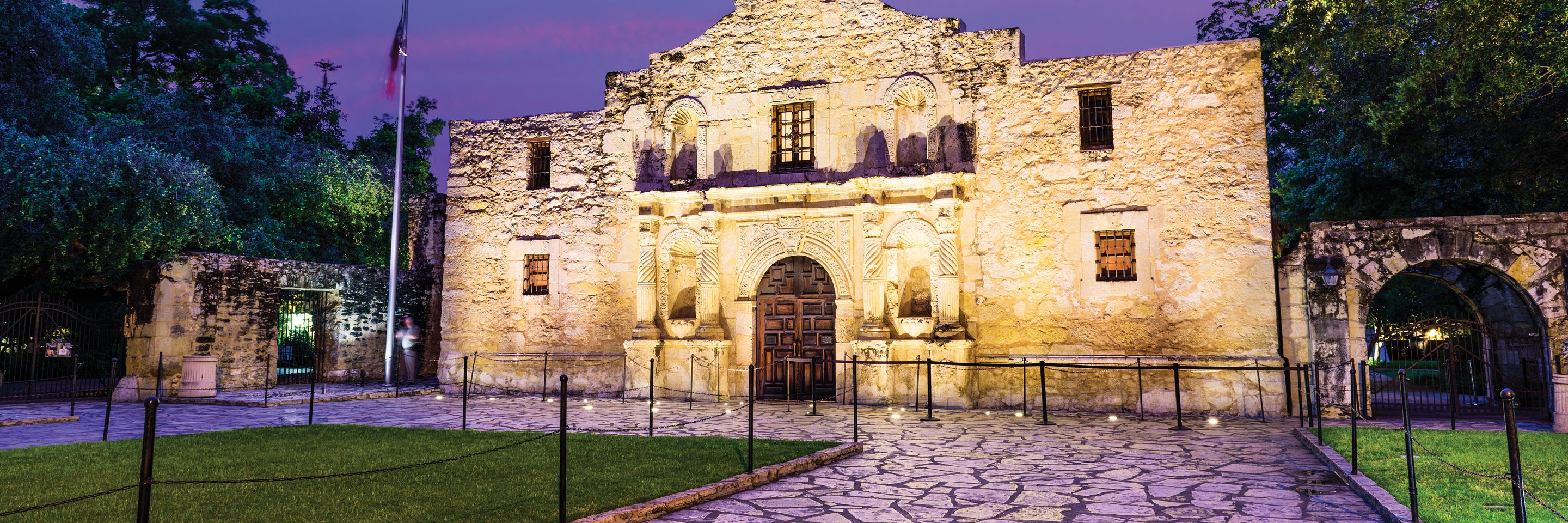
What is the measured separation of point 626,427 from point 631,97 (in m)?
8.12

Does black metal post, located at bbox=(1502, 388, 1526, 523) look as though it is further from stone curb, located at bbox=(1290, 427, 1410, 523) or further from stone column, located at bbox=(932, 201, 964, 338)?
stone column, located at bbox=(932, 201, 964, 338)

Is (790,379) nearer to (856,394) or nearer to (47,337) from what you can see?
(856,394)

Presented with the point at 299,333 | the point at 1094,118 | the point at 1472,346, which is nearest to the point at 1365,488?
the point at 1094,118

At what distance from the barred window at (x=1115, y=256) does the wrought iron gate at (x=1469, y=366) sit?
3.45 meters

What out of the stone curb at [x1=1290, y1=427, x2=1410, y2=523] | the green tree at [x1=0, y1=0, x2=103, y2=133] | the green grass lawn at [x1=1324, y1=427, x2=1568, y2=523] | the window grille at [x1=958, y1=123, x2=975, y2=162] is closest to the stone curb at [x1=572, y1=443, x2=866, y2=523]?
the stone curb at [x1=1290, y1=427, x2=1410, y2=523]

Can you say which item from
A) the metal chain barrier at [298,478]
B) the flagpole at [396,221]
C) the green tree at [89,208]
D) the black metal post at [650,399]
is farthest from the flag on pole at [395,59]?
the metal chain barrier at [298,478]

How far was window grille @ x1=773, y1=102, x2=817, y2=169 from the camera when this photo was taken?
16109 millimetres

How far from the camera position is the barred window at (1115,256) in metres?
14.1

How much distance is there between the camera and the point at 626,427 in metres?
11.4

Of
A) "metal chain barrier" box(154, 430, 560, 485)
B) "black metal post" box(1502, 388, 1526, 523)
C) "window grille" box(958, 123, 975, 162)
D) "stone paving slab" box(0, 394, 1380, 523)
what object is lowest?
"stone paving slab" box(0, 394, 1380, 523)

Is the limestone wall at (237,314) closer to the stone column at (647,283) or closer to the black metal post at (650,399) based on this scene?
the stone column at (647,283)

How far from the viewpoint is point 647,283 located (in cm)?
1634

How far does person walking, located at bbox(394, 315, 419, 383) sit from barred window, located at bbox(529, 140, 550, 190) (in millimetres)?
5093

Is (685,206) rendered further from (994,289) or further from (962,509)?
(962,509)
